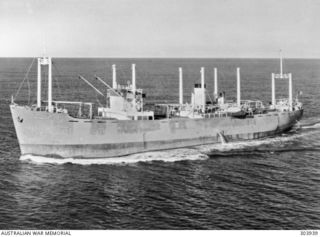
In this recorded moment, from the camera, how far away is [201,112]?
4297 centimetres

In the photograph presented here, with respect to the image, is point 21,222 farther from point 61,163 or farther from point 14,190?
point 61,163

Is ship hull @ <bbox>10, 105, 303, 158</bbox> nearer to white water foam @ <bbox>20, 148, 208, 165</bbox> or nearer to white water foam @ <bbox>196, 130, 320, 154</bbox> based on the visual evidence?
white water foam @ <bbox>20, 148, 208, 165</bbox>

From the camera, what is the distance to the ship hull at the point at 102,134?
3372 cm

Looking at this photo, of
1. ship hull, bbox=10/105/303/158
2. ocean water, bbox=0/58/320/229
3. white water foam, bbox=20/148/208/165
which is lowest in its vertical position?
ocean water, bbox=0/58/320/229

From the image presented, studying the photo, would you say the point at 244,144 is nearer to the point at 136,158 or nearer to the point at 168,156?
the point at 168,156

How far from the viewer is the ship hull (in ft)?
111

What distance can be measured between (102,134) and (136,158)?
3590 mm

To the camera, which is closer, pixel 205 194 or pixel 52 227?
pixel 52 227

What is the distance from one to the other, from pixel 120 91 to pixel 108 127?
540cm

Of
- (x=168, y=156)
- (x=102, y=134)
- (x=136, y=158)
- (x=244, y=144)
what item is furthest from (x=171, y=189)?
(x=244, y=144)

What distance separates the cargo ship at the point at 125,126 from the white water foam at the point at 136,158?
571 mm

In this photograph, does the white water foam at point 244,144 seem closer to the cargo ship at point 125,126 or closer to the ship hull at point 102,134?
the cargo ship at point 125,126

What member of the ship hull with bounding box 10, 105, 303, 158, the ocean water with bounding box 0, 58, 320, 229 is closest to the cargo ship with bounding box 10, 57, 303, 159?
the ship hull with bounding box 10, 105, 303, 158

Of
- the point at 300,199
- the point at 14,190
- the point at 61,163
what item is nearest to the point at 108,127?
the point at 61,163
